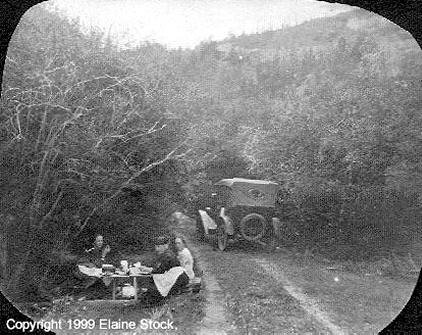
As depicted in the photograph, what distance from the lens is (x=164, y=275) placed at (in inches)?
157

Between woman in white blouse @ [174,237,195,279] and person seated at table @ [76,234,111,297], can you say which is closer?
person seated at table @ [76,234,111,297]

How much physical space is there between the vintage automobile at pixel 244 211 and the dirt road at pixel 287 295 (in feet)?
0.38

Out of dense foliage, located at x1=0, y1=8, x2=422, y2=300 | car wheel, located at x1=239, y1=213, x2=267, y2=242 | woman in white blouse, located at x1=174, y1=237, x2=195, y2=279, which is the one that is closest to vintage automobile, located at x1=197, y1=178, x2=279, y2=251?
car wheel, located at x1=239, y1=213, x2=267, y2=242

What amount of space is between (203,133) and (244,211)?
0.84m

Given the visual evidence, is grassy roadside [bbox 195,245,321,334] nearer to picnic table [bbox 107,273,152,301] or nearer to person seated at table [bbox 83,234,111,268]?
picnic table [bbox 107,273,152,301]

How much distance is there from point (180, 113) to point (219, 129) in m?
0.40

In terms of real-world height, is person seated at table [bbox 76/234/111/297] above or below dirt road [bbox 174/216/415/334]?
above

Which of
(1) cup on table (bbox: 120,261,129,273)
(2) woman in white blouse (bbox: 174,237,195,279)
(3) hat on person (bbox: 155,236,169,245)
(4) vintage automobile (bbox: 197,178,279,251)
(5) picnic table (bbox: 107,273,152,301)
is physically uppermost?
(4) vintage automobile (bbox: 197,178,279,251)

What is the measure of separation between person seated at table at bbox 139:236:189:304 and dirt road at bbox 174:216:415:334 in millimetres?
222

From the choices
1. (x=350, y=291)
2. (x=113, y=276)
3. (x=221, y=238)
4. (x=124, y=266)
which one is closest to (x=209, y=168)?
(x=221, y=238)

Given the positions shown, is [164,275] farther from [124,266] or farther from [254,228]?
[254,228]

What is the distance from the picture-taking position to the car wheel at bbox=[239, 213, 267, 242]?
415cm

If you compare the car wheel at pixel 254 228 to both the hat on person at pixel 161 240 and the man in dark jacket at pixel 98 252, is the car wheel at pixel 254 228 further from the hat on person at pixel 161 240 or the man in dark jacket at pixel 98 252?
the man in dark jacket at pixel 98 252

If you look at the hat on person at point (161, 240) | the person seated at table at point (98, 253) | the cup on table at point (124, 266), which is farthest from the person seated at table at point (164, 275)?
the person seated at table at point (98, 253)
